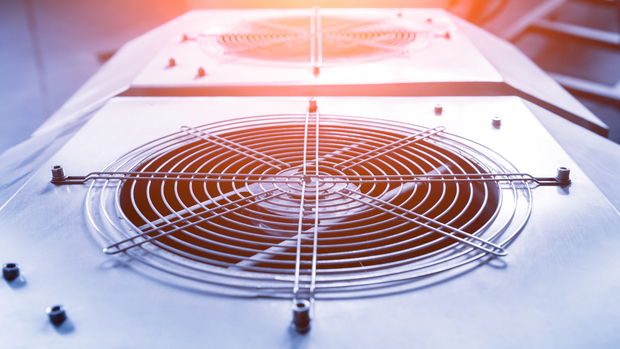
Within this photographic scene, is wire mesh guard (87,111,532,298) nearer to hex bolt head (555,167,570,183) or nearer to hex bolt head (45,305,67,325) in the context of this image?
hex bolt head (555,167,570,183)

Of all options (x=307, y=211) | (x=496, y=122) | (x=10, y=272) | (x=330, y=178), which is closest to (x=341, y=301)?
(x=307, y=211)

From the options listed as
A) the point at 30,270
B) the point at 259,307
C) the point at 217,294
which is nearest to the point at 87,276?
the point at 30,270

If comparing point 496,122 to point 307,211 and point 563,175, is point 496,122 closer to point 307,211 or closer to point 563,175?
point 563,175

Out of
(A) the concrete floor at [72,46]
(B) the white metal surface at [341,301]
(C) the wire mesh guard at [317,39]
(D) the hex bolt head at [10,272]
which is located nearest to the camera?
(B) the white metal surface at [341,301]

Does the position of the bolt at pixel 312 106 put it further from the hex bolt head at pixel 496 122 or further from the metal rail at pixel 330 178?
the hex bolt head at pixel 496 122

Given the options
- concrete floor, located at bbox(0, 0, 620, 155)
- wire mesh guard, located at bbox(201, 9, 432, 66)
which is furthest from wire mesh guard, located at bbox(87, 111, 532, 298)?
concrete floor, located at bbox(0, 0, 620, 155)

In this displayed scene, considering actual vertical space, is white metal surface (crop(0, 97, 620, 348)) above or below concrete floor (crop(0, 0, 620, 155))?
below

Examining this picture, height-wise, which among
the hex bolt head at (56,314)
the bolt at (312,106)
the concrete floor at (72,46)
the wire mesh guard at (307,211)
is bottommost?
the hex bolt head at (56,314)

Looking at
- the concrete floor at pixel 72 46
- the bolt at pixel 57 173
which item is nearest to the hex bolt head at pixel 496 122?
the bolt at pixel 57 173
